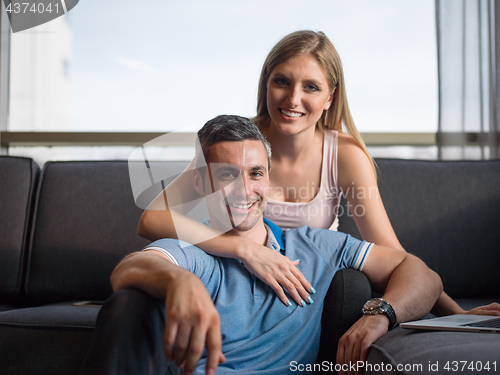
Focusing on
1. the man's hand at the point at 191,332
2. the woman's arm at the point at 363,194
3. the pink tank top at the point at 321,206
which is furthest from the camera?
the pink tank top at the point at 321,206

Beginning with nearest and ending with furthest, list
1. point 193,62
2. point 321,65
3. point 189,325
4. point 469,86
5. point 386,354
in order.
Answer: point 189,325, point 386,354, point 321,65, point 469,86, point 193,62

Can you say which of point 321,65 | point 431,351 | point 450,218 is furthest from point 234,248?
point 450,218

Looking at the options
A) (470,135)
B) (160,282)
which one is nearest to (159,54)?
(470,135)

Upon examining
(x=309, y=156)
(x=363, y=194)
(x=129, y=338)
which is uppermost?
(x=309, y=156)

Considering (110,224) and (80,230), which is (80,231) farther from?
(110,224)

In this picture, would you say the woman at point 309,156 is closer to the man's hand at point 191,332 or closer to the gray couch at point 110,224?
the gray couch at point 110,224

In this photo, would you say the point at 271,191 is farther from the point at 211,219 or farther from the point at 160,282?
the point at 160,282

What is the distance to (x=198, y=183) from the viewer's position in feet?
3.80

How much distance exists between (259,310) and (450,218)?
3.59ft

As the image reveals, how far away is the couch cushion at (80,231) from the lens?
1602 mm

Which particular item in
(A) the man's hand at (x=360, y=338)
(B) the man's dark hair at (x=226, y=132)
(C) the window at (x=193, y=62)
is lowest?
(A) the man's hand at (x=360, y=338)

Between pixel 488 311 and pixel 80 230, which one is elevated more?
pixel 80 230

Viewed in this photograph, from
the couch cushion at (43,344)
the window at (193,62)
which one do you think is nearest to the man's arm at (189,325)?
the couch cushion at (43,344)

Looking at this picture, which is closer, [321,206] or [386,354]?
[386,354]
